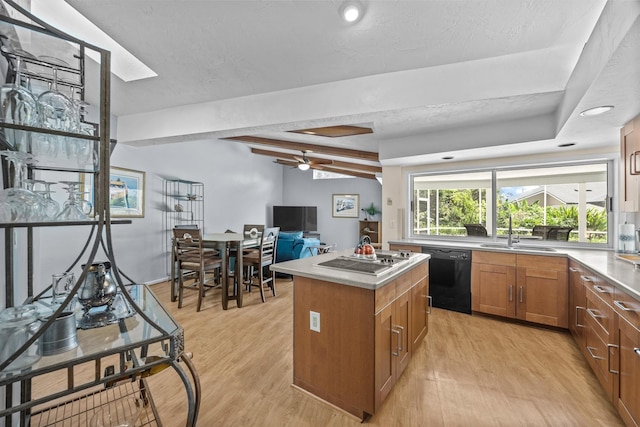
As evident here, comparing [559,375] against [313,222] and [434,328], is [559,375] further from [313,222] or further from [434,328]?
[313,222]

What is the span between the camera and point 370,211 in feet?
26.6

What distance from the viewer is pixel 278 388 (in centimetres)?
198

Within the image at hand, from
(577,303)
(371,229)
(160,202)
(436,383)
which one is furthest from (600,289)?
(371,229)

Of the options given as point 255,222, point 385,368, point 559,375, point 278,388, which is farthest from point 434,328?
point 255,222

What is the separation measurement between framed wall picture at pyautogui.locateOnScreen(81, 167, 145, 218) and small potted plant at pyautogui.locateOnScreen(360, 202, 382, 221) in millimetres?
5604

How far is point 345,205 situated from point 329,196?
593mm

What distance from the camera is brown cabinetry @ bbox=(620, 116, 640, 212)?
83.0 inches

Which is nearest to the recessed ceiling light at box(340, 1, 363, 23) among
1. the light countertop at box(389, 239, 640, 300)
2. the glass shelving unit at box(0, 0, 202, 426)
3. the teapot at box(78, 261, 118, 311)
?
the glass shelving unit at box(0, 0, 202, 426)

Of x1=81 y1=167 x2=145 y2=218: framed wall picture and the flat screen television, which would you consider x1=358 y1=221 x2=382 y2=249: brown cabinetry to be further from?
x1=81 y1=167 x2=145 y2=218: framed wall picture

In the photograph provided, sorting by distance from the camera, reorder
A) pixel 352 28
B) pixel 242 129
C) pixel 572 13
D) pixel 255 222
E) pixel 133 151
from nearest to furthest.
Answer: pixel 572 13 < pixel 352 28 < pixel 242 129 < pixel 133 151 < pixel 255 222

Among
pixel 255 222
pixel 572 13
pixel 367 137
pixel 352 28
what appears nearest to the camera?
pixel 572 13

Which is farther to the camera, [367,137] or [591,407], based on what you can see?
[367,137]

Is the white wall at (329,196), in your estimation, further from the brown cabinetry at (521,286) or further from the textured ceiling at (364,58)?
the textured ceiling at (364,58)

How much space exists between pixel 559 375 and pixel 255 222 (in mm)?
6830
